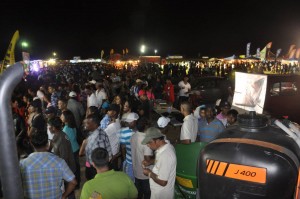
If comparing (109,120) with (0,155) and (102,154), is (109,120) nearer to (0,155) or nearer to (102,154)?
(102,154)

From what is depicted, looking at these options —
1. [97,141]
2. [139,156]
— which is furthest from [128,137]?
[97,141]

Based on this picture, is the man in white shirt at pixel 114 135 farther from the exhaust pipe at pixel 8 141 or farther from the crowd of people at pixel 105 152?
the exhaust pipe at pixel 8 141

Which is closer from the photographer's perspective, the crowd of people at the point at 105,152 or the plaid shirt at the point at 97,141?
the crowd of people at the point at 105,152

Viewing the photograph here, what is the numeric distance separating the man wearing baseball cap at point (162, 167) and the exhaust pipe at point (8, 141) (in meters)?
3.18

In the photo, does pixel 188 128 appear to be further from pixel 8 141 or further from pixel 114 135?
pixel 8 141

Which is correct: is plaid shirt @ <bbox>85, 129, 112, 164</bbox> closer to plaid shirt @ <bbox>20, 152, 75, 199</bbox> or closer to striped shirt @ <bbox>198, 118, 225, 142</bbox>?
plaid shirt @ <bbox>20, 152, 75, 199</bbox>

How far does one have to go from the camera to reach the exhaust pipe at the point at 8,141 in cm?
110

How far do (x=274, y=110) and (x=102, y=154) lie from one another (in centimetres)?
799

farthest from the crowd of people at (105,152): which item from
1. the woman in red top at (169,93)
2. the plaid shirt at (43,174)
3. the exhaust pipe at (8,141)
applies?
the woman in red top at (169,93)

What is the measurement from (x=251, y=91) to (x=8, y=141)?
4.84m

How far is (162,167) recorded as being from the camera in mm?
4223

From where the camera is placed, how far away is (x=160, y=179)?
4.25 metres

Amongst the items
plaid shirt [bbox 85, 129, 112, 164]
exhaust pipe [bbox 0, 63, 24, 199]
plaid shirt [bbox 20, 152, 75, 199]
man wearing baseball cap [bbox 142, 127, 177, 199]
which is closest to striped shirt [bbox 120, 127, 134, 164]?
plaid shirt [bbox 85, 129, 112, 164]

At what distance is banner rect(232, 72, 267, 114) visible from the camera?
5227 millimetres
